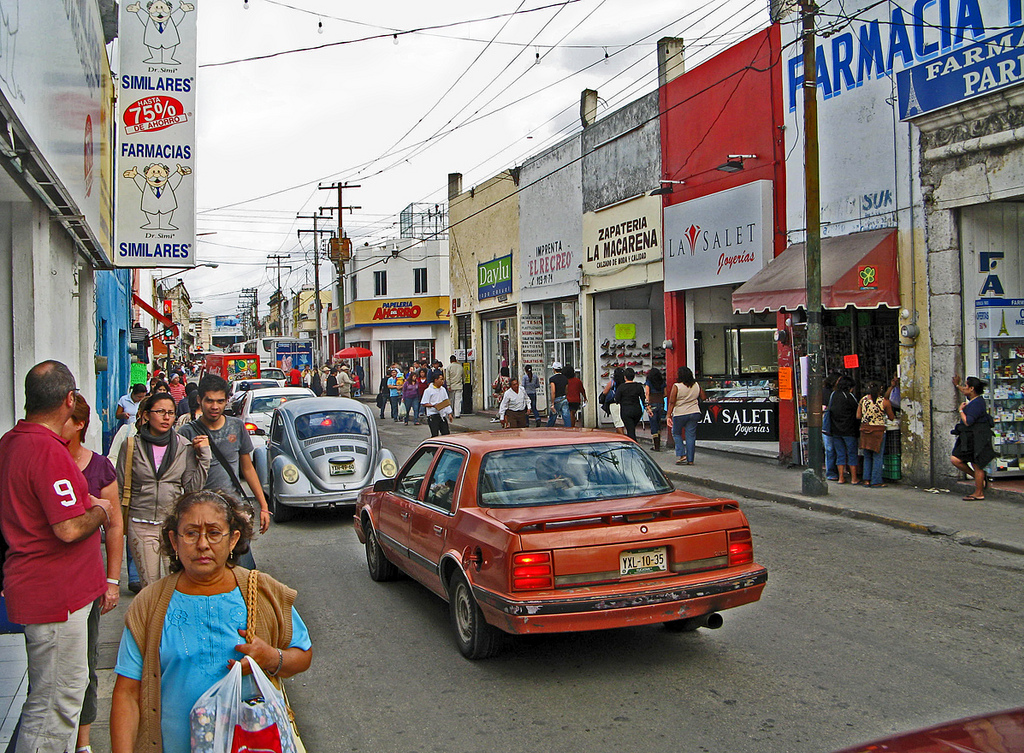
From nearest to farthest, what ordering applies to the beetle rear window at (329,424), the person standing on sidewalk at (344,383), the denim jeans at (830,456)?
1. the beetle rear window at (329,424)
2. the denim jeans at (830,456)
3. the person standing on sidewalk at (344,383)

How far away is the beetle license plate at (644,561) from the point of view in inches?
213

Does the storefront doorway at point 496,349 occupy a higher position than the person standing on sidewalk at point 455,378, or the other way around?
the storefront doorway at point 496,349

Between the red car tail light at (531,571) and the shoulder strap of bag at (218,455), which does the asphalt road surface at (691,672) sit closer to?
the red car tail light at (531,571)

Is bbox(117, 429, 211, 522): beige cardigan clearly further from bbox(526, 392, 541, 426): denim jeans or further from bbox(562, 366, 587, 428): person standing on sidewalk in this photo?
bbox(526, 392, 541, 426): denim jeans

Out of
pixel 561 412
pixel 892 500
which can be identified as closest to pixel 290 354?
pixel 561 412

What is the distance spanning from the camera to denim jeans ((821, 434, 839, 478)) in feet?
44.8

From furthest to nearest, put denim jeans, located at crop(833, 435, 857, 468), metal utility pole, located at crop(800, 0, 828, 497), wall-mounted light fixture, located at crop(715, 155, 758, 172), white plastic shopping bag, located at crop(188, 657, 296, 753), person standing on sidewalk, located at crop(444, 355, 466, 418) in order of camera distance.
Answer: person standing on sidewalk, located at crop(444, 355, 466, 418)
wall-mounted light fixture, located at crop(715, 155, 758, 172)
denim jeans, located at crop(833, 435, 857, 468)
metal utility pole, located at crop(800, 0, 828, 497)
white plastic shopping bag, located at crop(188, 657, 296, 753)

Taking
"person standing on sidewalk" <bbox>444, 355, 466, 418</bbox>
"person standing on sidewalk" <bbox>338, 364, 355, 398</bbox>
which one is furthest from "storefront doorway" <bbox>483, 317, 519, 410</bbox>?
"person standing on sidewalk" <bbox>338, 364, 355, 398</bbox>

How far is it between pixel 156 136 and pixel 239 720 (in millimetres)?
12072

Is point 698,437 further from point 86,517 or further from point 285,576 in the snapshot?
point 86,517

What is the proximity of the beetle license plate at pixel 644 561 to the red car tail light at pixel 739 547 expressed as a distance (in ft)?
1.66

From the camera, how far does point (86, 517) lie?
3930mm

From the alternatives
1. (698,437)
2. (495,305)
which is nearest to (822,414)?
(698,437)

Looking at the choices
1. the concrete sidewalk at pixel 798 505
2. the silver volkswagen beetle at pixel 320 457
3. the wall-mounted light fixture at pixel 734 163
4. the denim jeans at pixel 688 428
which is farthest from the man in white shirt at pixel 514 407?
the silver volkswagen beetle at pixel 320 457
